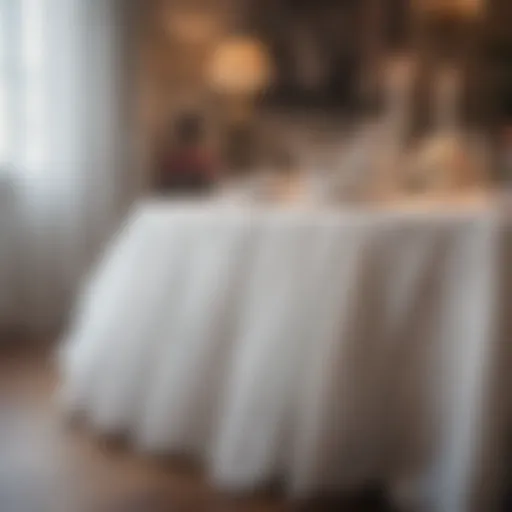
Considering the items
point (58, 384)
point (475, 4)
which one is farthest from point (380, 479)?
point (475, 4)

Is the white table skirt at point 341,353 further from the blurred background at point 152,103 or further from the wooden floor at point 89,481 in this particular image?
the blurred background at point 152,103

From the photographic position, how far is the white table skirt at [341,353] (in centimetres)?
133

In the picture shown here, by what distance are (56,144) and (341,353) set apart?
2.08m

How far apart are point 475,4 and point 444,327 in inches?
54.1

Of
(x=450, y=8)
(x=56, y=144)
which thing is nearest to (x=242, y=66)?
(x=56, y=144)

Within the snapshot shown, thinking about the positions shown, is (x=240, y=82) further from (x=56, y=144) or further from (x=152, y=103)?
(x=56, y=144)

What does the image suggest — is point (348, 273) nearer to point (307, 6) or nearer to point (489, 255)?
point (489, 255)

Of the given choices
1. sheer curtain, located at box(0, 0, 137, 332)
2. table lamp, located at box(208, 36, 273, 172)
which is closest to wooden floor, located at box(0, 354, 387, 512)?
sheer curtain, located at box(0, 0, 137, 332)

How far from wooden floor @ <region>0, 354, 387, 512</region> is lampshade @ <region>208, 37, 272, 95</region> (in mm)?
1557

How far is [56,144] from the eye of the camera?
3188 millimetres

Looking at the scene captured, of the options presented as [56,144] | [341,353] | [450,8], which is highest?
[450,8]

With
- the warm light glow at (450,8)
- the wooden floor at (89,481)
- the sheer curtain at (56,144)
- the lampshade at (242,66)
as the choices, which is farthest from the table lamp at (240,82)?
the wooden floor at (89,481)

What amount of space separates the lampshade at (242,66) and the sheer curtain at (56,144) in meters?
0.38

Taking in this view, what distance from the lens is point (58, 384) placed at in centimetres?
243
